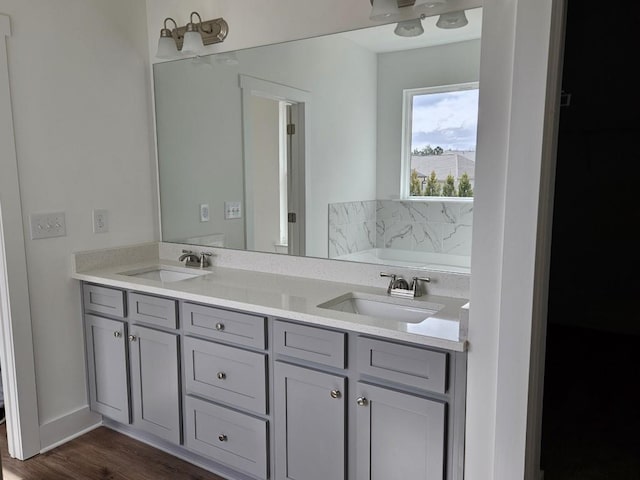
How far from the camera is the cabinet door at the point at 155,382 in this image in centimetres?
224

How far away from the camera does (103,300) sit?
2453 millimetres

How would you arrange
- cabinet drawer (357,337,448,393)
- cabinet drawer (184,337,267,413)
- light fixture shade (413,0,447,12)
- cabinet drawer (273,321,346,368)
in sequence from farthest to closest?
cabinet drawer (184,337,267,413) < light fixture shade (413,0,447,12) < cabinet drawer (273,321,346,368) < cabinet drawer (357,337,448,393)

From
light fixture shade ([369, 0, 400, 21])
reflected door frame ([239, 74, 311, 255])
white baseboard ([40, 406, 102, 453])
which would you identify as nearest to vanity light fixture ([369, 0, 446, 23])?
light fixture shade ([369, 0, 400, 21])

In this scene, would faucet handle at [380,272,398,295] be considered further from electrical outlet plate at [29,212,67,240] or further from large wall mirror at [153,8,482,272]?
electrical outlet plate at [29,212,67,240]

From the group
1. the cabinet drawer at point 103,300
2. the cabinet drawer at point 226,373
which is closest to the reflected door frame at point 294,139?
the cabinet drawer at point 226,373

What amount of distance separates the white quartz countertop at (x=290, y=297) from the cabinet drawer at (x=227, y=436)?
48 cm

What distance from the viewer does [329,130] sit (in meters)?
2.30

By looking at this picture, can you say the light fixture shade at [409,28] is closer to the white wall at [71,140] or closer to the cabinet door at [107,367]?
the white wall at [71,140]

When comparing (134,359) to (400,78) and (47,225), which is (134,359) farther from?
(400,78)

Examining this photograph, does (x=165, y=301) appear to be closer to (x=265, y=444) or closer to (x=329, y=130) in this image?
(x=265, y=444)

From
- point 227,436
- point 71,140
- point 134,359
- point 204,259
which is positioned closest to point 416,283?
point 227,436

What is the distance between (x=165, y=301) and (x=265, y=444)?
0.77 metres

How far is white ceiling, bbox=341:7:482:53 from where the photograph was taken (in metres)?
1.85

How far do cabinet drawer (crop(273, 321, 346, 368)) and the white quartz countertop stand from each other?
0.04m
